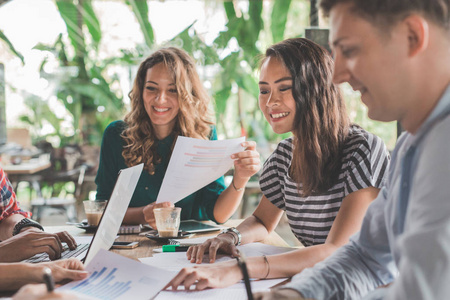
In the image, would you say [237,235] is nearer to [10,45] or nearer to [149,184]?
[149,184]

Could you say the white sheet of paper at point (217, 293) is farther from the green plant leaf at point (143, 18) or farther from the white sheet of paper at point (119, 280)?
the green plant leaf at point (143, 18)

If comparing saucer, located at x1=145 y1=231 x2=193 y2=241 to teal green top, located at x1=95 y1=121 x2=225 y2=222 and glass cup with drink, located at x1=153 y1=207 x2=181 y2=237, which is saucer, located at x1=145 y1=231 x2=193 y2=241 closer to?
glass cup with drink, located at x1=153 y1=207 x2=181 y2=237

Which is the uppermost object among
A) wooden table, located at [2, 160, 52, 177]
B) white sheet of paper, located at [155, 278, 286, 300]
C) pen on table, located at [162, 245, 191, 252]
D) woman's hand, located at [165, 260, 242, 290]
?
woman's hand, located at [165, 260, 242, 290]

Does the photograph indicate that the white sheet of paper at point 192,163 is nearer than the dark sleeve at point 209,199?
Yes

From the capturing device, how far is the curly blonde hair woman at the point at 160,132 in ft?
7.14

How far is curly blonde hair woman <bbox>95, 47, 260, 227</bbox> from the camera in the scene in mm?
2176

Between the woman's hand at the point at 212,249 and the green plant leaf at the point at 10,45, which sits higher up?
the green plant leaf at the point at 10,45

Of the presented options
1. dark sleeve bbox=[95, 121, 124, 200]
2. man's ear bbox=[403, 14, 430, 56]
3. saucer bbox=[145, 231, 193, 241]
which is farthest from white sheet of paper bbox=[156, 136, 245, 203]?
man's ear bbox=[403, 14, 430, 56]

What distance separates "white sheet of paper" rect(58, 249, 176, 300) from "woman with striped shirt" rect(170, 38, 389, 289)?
265 mm

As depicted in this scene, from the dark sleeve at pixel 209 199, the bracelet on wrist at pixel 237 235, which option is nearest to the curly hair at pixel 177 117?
the dark sleeve at pixel 209 199

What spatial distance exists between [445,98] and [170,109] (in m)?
1.62

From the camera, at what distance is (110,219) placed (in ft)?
4.18

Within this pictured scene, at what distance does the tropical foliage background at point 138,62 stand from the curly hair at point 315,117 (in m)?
3.81

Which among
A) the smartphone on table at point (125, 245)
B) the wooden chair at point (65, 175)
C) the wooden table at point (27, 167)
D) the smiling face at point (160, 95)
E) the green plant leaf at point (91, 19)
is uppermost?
the green plant leaf at point (91, 19)
